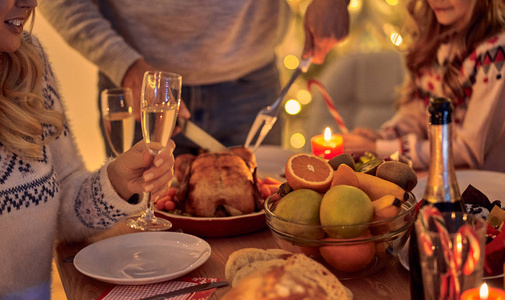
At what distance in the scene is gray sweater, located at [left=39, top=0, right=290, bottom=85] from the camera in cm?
179

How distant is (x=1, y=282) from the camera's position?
1115 millimetres

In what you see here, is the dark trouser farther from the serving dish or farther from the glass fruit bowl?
the glass fruit bowl

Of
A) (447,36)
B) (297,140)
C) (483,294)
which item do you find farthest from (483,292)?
(297,140)

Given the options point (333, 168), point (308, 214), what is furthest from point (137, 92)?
point (308, 214)

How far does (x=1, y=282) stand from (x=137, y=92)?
0.75 m

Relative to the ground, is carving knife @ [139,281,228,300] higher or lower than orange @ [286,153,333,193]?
lower

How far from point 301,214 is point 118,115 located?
0.63 m

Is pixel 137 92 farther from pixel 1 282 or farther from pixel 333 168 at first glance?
pixel 333 168

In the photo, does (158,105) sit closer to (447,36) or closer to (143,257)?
(143,257)

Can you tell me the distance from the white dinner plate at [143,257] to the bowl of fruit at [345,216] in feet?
0.59

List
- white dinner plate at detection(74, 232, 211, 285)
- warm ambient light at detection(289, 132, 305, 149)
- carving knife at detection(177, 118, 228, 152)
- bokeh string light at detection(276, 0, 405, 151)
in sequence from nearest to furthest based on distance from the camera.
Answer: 1. white dinner plate at detection(74, 232, 211, 285)
2. carving knife at detection(177, 118, 228, 152)
3. bokeh string light at detection(276, 0, 405, 151)
4. warm ambient light at detection(289, 132, 305, 149)

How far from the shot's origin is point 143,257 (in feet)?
3.40

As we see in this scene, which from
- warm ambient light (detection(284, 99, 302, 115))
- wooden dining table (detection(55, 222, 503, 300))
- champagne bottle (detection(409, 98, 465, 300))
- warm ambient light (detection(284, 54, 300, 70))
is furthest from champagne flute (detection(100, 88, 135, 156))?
warm ambient light (detection(284, 54, 300, 70))

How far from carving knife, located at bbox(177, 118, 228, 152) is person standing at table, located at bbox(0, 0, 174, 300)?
0.26m
